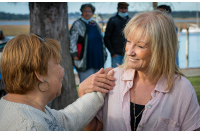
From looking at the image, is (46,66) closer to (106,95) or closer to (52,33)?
(106,95)

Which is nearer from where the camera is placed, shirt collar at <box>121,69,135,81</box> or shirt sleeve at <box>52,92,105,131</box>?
shirt sleeve at <box>52,92,105,131</box>

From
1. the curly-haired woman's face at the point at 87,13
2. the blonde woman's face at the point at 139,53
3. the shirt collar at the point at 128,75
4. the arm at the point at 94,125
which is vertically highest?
the curly-haired woman's face at the point at 87,13

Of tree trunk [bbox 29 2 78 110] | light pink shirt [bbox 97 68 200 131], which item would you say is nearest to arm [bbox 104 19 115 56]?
tree trunk [bbox 29 2 78 110]

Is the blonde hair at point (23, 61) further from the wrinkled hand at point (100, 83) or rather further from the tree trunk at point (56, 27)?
the tree trunk at point (56, 27)

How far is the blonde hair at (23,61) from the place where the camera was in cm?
141

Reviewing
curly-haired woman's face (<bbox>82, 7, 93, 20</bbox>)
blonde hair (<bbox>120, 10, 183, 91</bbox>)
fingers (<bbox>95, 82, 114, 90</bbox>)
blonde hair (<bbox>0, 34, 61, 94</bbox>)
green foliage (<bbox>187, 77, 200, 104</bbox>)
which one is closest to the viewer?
blonde hair (<bbox>0, 34, 61, 94</bbox>)

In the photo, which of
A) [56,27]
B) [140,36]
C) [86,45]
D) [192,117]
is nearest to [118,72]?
[140,36]

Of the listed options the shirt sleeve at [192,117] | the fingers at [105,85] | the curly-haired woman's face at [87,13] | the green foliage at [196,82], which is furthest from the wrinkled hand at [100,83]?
the green foliage at [196,82]

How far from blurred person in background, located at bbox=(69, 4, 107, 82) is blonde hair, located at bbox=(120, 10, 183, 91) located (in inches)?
117

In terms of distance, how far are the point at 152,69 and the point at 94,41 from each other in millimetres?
3215

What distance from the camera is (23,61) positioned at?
1.41m

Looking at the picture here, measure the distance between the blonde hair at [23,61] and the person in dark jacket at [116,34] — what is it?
12.4ft

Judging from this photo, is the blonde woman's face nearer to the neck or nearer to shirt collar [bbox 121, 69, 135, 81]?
shirt collar [bbox 121, 69, 135, 81]

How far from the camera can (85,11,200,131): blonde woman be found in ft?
5.58
